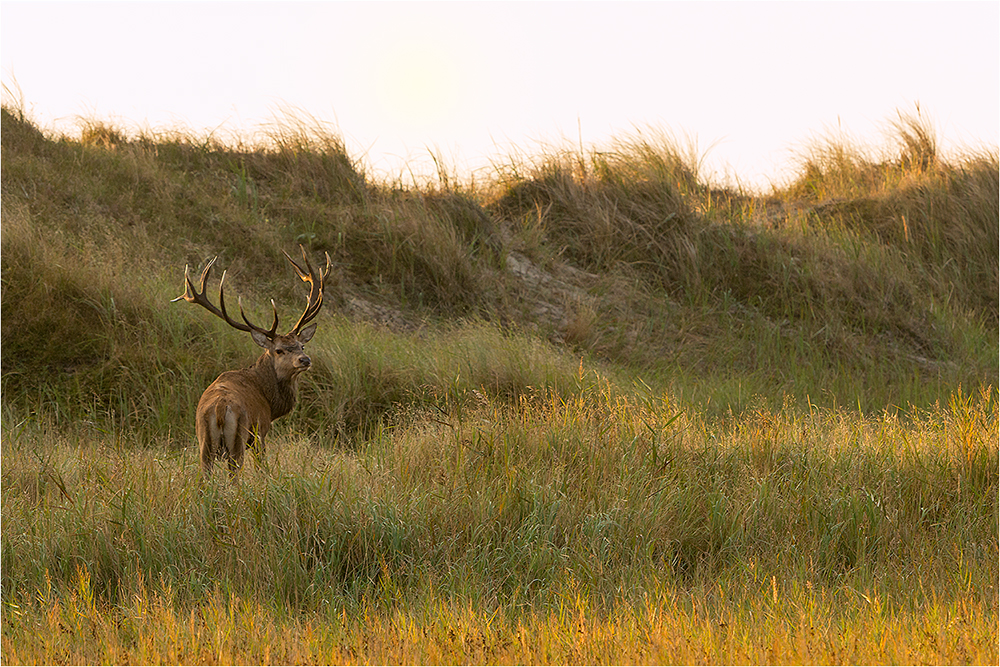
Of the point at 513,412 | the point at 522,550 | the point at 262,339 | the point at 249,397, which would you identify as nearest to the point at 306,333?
the point at 262,339

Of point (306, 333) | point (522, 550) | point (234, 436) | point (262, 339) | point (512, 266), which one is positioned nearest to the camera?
point (522, 550)

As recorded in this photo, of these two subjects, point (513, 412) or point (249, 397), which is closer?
point (249, 397)

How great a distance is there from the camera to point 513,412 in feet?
24.9

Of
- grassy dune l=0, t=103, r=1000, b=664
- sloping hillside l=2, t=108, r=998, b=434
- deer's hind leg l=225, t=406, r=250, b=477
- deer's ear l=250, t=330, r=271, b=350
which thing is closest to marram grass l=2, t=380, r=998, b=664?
grassy dune l=0, t=103, r=1000, b=664

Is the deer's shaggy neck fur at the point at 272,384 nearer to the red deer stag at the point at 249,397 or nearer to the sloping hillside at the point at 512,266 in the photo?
the red deer stag at the point at 249,397

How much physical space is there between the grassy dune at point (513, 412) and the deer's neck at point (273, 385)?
366 mm

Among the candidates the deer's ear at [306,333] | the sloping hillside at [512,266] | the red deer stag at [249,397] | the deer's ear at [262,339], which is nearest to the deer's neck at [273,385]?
the red deer stag at [249,397]

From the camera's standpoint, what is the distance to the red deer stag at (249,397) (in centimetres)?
548

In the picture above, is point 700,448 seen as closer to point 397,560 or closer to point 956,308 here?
point 397,560

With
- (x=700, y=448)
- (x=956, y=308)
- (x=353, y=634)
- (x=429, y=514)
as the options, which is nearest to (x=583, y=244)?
(x=956, y=308)

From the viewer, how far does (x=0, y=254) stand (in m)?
8.86

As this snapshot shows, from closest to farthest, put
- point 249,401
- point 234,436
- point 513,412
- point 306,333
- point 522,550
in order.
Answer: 1. point 522,550
2. point 234,436
3. point 249,401
4. point 306,333
5. point 513,412

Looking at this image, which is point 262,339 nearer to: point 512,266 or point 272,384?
point 272,384

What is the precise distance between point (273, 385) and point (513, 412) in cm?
216
